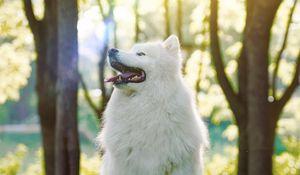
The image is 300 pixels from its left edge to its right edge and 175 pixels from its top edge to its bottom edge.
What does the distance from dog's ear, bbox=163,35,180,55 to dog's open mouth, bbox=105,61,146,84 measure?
1.20ft

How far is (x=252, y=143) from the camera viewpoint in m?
9.27

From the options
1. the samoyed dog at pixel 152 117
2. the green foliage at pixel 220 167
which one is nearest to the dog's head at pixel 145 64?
the samoyed dog at pixel 152 117

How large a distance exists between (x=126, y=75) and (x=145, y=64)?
0.20 m

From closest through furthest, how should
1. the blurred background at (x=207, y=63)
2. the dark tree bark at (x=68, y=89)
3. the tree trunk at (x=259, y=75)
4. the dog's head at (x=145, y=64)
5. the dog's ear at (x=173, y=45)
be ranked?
the dog's head at (x=145, y=64) < the dog's ear at (x=173, y=45) < the dark tree bark at (x=68, y=89) < the tree trunk at (x=259, y=75) < the blurred background at (x=207, y=63)

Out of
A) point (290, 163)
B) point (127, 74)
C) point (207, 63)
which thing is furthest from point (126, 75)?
point (207, 63)

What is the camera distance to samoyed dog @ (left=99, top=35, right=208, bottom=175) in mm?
6312

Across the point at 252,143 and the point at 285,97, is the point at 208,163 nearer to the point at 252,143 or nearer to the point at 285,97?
the point at 285,97

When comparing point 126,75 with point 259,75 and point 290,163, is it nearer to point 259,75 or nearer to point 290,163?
point 259,75

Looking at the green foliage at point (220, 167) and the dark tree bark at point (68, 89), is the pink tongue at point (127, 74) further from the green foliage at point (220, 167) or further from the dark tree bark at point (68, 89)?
the green foliage at point (220, 167)

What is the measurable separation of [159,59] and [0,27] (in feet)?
26.5

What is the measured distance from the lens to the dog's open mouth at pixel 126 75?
20.7 feet

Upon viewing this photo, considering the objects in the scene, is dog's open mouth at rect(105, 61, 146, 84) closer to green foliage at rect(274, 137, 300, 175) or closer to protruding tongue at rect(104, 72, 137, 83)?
protruding tongue at rect(104, 72, 137, 83)

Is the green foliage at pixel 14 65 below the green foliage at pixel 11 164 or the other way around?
the other way around

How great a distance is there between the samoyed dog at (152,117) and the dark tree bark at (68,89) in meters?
2.24
